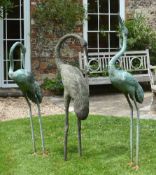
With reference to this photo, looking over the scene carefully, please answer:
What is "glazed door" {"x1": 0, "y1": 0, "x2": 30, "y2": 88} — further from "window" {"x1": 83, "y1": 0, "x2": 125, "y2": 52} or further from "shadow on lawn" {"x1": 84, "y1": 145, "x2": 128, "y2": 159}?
"shadow on lawn" {"x1": 84, "y1": 145, "x2": 128, "y2": 159}

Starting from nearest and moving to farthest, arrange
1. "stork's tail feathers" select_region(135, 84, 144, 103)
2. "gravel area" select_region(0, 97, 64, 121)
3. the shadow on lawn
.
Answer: "stork's tail feathers" select_region(135, 84, 144, 103) → the shadow on lawn → "gravel area" select_region(0, 97, 64, 121)

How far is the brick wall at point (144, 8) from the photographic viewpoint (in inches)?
573

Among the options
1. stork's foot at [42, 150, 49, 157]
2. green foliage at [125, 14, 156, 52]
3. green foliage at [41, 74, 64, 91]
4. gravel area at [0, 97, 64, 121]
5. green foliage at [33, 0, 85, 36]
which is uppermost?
green foliage at [33, 0, 85, 36]

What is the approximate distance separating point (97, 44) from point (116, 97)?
1946mm

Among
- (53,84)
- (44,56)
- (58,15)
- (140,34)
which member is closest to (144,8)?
(140,34)

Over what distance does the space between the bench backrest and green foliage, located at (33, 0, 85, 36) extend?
85 cm

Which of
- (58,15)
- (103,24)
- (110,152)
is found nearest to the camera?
(110,152)

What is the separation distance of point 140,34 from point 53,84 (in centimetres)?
254

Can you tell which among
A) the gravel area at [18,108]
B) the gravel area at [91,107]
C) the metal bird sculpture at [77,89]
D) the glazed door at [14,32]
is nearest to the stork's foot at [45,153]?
the metal bird sculpture at [77,89]

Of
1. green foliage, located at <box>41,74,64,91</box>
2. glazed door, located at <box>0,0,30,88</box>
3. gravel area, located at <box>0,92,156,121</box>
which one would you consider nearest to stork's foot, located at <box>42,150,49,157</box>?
gravel area, located at <box>0,92,156,121</box>

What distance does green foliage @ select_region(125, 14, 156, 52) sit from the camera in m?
13.9

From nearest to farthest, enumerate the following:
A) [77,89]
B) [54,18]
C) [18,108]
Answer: [77,89]
[18,108]
[54,18]

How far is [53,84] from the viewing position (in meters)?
13.6

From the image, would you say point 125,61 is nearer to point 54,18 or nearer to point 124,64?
point 124,64
